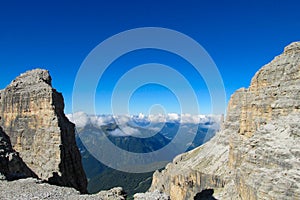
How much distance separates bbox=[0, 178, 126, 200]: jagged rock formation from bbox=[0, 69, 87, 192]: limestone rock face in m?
21.6

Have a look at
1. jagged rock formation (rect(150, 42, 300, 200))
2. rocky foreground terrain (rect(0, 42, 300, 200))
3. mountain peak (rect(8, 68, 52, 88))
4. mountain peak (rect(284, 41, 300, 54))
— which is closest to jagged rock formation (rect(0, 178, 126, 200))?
rocky foreground terrain (rect(0, 42, 300, 200))

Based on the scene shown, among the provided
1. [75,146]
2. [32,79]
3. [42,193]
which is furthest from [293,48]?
[32,79]

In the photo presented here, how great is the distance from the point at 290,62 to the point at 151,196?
55140mm

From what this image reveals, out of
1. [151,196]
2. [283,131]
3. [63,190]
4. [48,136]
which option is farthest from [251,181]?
[48,136]

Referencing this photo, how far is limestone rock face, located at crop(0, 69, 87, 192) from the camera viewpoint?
199 ft

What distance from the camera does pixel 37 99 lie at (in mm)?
65688

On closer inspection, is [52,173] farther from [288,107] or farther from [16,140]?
[288,107]

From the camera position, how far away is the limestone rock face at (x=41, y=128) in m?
60.7

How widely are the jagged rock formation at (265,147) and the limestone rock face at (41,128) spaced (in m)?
37.6

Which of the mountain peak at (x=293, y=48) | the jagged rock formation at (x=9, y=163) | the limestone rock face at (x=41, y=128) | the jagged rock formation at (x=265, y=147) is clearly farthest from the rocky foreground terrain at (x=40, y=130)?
the mountain peak at (x=293, y=48)

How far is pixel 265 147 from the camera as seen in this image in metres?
49.4

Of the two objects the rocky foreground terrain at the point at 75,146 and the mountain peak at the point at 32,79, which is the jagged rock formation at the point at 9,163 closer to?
the rocky foreground terrain at the point at 75,146

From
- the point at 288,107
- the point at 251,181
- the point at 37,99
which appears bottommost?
the point at 251,181

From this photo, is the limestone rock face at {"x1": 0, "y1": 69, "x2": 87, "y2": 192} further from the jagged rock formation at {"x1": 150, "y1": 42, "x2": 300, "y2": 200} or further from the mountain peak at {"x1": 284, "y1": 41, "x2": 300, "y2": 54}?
the mountain peak at {"x1": 284, "y1": 41, "x2": 300, "y2": 54}
